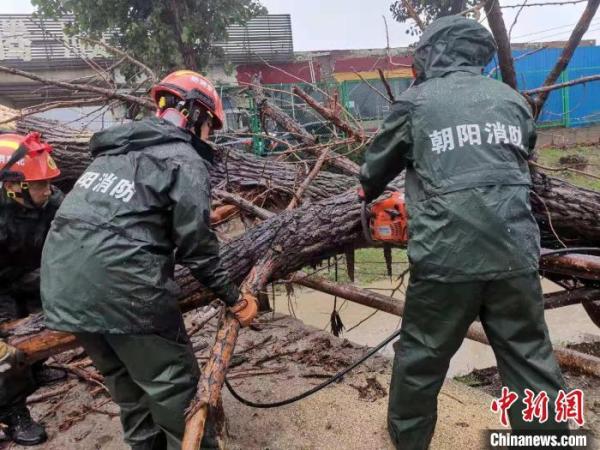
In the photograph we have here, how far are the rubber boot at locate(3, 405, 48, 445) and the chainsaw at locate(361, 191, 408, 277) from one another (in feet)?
7.39

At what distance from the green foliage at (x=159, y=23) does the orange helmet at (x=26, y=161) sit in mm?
7074

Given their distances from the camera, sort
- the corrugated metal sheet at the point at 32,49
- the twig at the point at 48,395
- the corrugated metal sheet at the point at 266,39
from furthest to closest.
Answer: the corrugated metal sheet at the point at 266,39 < the corrugated metal sheet at the point at 32,49 < the twig at the point at 48,395

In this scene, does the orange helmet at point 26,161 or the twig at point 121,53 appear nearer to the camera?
the orange helmet at point 26,161

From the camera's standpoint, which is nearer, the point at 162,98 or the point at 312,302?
the point at 162,98

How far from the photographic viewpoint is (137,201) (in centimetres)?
185

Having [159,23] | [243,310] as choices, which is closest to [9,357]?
[243,310]

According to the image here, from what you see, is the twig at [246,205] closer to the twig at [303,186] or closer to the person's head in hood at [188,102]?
the twig at [303,186]

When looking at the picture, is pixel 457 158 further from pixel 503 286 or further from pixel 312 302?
pixel 312 302

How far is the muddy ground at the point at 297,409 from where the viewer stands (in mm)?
2611

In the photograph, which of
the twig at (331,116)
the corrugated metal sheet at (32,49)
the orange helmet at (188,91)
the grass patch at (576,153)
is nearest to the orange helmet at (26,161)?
the orange helmet at (188,91)

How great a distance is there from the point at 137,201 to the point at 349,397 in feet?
6.23

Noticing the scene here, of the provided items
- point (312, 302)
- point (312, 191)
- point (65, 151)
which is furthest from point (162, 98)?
point (312, 302)

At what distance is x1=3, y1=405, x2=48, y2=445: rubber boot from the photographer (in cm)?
278

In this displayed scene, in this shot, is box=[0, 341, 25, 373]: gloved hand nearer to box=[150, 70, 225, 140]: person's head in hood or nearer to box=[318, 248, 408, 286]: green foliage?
box=[150, 70, 225, 140]: person's head in hood
